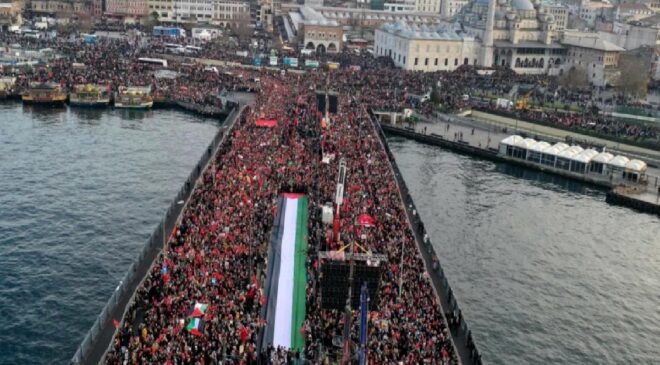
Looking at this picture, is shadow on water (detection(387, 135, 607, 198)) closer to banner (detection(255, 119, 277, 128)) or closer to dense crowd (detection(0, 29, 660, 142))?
dense crowd (detection(0, 29, 660, 142))

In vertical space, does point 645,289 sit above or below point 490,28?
below

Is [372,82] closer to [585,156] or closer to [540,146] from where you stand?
[540,146]

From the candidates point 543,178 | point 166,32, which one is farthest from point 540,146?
point 166,32

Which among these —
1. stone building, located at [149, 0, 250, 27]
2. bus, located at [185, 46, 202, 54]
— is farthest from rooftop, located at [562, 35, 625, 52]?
stone building, located at [149, 0, 250, 27]

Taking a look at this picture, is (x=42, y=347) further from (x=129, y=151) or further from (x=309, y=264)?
(x=129, y=151)

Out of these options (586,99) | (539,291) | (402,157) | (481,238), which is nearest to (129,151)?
(402,157)

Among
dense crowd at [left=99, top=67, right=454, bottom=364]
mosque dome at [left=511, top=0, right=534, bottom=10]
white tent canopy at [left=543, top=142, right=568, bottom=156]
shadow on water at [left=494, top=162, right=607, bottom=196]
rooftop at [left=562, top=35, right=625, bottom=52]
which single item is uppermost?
mosque dome at [left=511, top=0, right=534, bottom=10]

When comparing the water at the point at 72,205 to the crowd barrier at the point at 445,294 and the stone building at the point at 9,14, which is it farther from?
the stone building at the point at 9,14
